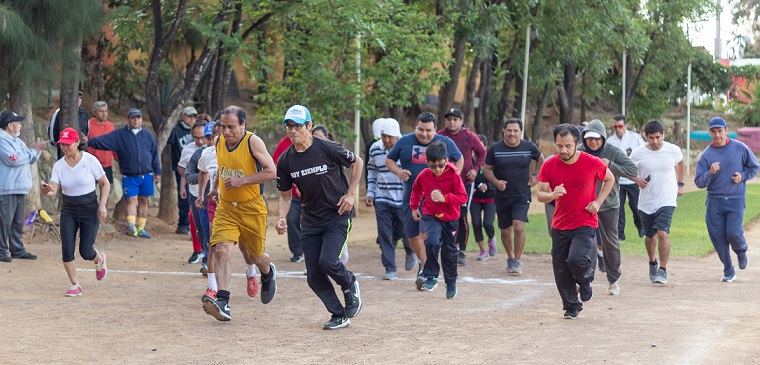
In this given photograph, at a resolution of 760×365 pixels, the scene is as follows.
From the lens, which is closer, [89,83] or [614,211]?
[614,211]

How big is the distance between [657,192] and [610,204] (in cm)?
115

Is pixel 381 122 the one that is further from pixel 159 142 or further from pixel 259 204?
pixel 159 142

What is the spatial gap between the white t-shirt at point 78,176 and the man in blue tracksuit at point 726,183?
6.54m

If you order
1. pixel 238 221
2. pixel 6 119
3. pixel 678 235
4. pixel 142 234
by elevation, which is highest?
pixel 6 119

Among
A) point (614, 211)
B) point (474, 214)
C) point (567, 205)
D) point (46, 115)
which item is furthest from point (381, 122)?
point (46, 115)

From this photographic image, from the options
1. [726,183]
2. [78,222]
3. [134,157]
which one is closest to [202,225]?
[78,222]

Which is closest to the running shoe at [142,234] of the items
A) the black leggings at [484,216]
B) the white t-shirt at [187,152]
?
the white t-shirt at [187,152]

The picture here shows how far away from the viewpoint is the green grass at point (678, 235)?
1611cm

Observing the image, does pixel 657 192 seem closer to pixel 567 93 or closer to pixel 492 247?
pixel 492 247

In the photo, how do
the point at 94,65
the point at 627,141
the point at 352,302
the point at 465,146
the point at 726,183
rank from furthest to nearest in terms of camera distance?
1. the point at 94,65
2. the point at 627,141
3. the point at 465,146
4. the point at 726,183
5. the point at 352,302

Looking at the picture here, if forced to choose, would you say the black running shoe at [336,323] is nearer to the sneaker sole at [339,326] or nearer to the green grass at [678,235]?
the sneaker sole at [339,326]

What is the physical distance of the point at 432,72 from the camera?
2005 cm

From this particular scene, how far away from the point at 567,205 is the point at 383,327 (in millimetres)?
1931

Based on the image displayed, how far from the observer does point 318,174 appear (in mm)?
9250
